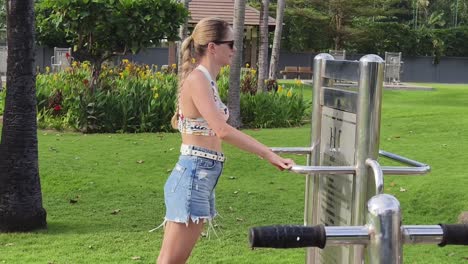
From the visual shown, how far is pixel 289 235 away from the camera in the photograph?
1688 mm

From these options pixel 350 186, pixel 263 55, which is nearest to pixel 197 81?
pixel 350 186

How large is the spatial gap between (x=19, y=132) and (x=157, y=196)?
215 centimetres

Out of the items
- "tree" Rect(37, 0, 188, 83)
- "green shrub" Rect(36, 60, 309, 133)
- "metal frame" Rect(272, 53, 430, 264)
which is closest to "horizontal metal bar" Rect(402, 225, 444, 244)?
"metal frame" Rect(272, 53, 430, 264)

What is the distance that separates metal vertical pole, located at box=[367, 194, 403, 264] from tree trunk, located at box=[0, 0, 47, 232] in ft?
16.8

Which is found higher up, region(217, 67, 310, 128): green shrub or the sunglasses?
the sunglasses

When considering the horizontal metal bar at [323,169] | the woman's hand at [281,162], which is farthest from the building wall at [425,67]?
the horizontal metal bar at [323,169]

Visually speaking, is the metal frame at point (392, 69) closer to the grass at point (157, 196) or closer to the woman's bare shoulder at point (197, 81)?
the grass at point (157, 196)

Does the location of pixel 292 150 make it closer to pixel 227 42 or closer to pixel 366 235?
pixel 227 42

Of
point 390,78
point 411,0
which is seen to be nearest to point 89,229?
point 390,78

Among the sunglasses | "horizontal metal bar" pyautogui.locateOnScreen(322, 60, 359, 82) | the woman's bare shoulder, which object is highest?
the sunglasses

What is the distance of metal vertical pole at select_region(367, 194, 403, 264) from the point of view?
1.61 metres

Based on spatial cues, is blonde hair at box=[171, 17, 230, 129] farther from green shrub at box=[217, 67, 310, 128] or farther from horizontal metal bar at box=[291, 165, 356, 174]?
green shrub at box=[217, 67, 310, 128]

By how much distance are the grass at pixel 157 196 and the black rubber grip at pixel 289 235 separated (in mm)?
3943

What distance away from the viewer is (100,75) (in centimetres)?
1442
